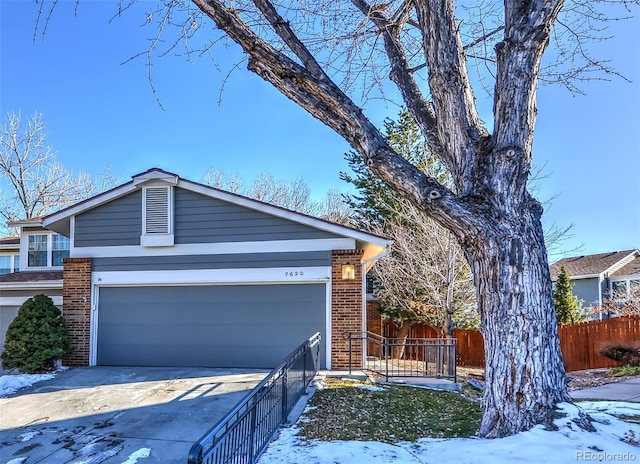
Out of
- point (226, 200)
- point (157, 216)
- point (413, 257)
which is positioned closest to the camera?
point (226, 200)

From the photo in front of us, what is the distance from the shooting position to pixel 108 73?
9117 millimetres

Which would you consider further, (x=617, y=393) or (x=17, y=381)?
(x=17, y=381)

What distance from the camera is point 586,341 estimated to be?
1416cm

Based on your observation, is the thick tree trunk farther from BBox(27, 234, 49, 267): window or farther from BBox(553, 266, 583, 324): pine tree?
BBox(553, 266, 583, 324): pine tree

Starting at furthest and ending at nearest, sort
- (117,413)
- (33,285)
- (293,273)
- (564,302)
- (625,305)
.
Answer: (564,302) → (625,305) → (33,285) → (293,273) → (117,413)

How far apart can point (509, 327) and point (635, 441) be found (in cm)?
129

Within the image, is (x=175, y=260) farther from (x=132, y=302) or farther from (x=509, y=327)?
(x=509, y=327)

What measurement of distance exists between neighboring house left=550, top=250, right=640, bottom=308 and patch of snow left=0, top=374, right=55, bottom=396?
21.8 metres

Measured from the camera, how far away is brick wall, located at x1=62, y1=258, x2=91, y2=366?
33.2 feet

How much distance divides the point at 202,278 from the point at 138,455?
5172 millimetres

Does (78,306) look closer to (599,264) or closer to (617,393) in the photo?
(617,393)

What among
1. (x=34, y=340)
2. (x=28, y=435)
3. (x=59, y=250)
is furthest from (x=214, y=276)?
(x=59, y=250)

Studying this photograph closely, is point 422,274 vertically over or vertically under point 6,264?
under

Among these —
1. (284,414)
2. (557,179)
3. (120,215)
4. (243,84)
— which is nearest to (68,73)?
(120,215)
